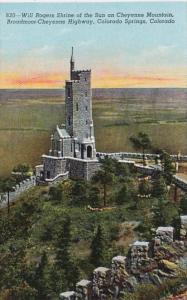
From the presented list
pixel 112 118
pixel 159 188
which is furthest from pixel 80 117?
pixel 159 188

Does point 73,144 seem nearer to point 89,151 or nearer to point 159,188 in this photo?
point 89,151

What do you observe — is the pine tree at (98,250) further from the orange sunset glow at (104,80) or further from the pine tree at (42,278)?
the orange sunset glow at (104,80)

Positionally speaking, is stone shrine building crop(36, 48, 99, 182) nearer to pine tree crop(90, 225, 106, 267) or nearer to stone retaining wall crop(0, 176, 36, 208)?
stone retaining wall crop(0, 176, 36, 208)

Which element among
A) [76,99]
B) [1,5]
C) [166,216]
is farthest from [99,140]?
[1,5]

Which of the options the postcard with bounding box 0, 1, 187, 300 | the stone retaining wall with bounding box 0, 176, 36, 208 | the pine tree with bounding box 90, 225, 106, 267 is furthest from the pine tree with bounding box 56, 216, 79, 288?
the stone retaining wall with bounding box 0, 176, 36, 208

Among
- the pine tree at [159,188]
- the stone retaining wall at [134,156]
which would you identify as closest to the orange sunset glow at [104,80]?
the stone retaining wall at [134,156]

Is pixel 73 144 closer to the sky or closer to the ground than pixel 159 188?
closer to the sky
